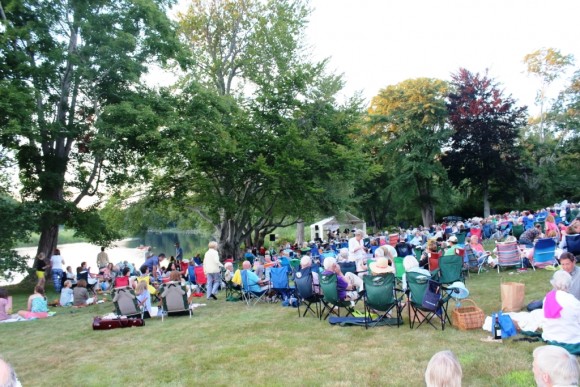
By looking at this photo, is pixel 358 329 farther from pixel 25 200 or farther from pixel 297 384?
pixel 25 200

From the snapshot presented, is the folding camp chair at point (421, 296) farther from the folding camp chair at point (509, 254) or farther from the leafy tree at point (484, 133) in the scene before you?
the leafy tree at point (484, 133)

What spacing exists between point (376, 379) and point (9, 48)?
15.1 metres

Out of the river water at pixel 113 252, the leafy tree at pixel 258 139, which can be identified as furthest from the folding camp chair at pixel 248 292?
the leafy tree at pixel 258 139

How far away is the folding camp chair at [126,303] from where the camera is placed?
8742mm

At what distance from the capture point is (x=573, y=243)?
9648 millimetres

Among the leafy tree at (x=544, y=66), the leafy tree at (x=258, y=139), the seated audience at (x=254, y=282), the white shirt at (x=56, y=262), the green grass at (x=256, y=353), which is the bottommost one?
the green grass at (x=256, y=353)

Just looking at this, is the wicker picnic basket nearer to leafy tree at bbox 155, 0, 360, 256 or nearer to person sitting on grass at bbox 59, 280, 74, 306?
person sitting on grass at bbox 59, 280, 74, 306

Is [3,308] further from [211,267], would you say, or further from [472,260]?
[472,260]

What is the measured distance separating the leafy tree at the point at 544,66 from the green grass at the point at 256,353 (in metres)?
33.4

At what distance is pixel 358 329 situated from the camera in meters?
6.81

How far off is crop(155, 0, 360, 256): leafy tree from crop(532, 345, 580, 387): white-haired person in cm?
1447

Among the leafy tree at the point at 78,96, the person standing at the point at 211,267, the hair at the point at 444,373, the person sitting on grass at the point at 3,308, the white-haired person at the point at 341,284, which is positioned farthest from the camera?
the leafy tree at the point at 78,96

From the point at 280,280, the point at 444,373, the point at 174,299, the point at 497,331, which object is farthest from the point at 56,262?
the point at 444,373

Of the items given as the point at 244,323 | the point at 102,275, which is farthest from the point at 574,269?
the point at 102,275
